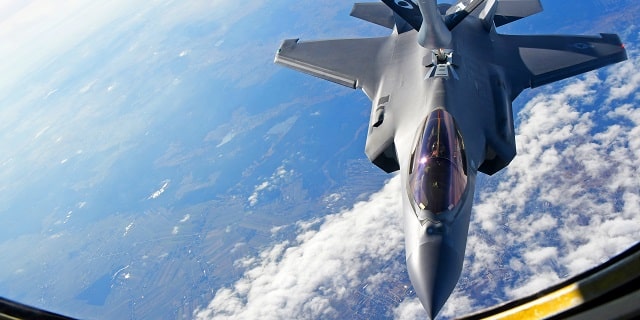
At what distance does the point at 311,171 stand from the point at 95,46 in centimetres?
9572

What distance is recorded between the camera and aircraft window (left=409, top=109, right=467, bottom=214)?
6867mm

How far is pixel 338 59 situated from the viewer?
13344mm

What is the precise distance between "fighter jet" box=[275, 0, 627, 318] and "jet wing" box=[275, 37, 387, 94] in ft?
0.11

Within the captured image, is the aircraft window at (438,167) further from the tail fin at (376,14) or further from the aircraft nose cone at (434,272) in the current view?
the tail fin at (376,14)

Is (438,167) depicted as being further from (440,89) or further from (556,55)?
(556,55)

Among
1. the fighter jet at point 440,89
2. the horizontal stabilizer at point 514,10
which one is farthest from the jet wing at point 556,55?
the horizontal stabilizer at point 514,10

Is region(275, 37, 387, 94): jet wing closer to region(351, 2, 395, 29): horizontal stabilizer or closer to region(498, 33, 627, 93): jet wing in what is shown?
region(351, 2, 395, 29): horizontal stabilizer

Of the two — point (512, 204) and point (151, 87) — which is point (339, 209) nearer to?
point (512, 204)

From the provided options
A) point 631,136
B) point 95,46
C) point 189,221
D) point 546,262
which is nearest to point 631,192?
point 631,136

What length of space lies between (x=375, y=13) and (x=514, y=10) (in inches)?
189

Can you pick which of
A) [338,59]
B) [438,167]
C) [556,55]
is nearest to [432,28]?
[438,167]

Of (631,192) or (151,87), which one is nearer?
(631,192)

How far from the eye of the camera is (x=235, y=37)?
75.2 meters

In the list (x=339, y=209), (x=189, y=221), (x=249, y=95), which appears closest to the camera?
(x=339, y=209)
